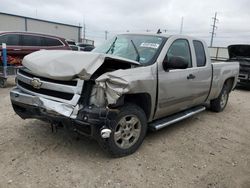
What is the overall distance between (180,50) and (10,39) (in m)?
7.12

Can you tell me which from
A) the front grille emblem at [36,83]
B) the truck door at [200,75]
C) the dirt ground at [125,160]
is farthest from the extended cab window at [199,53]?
the front grille emblem at [36,83]

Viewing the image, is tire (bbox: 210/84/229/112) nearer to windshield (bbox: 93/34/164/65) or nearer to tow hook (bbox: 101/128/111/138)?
windshield (bbox: 93/34/164/65)

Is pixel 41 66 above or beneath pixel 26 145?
above

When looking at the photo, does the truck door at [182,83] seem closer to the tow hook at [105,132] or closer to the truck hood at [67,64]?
the truck hood at [67,64]

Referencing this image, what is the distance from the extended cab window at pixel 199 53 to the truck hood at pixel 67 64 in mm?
2036

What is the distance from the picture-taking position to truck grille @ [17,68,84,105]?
10.2 ft

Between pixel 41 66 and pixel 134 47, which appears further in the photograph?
pixel 134 47

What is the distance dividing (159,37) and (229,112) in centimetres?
351

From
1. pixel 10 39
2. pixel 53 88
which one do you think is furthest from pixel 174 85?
pixel 10 39

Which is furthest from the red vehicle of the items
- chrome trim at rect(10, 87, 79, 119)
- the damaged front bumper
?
the damaged front bumper

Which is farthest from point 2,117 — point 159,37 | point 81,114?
point 159,37

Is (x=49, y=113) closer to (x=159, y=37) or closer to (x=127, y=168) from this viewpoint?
(x=127, y=168)

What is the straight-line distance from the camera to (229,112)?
6594mm

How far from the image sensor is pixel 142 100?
3732 millimetres
